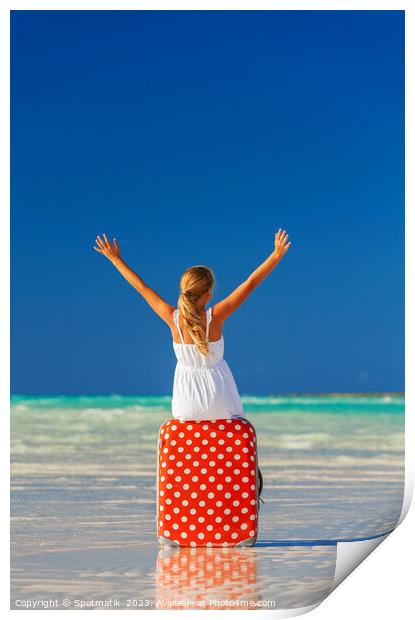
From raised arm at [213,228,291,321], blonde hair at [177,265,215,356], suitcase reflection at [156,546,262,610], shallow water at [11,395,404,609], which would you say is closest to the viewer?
suitcase reflection at [156,546,262,610]

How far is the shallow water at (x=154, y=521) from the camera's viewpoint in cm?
415

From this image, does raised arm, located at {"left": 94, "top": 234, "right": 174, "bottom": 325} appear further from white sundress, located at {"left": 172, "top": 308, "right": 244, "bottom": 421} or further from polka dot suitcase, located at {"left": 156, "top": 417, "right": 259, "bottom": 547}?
polka dot suitcase, located at {"left": 156, "top": 417, "right": 259, "bottom": 547}

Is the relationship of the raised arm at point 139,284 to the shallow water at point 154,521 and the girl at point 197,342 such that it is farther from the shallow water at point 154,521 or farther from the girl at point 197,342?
the shallow water at point 154,521

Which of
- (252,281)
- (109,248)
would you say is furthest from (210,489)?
(109,248)

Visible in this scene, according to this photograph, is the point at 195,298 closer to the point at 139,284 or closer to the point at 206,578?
the point at 139,284

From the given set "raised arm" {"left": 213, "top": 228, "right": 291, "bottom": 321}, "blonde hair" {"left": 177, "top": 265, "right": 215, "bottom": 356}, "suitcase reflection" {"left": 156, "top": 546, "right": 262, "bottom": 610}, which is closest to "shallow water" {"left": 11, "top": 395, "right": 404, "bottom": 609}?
"suitcase reflection" {"left": 156, "top": 546, "right": 262, "bottom": 610}

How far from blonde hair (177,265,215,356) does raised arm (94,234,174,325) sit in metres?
0.08

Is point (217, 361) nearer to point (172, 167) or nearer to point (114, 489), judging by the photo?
point (114, 489)

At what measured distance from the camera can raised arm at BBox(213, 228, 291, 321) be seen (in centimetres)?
480

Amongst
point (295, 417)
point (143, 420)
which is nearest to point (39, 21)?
point (143, 420)

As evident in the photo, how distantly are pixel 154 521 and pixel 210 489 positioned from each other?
1.14 metres

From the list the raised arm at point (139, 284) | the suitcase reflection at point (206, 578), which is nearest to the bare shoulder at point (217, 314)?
the raised arm at point (139, 284)

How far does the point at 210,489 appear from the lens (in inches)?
192

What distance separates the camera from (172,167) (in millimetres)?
16203
